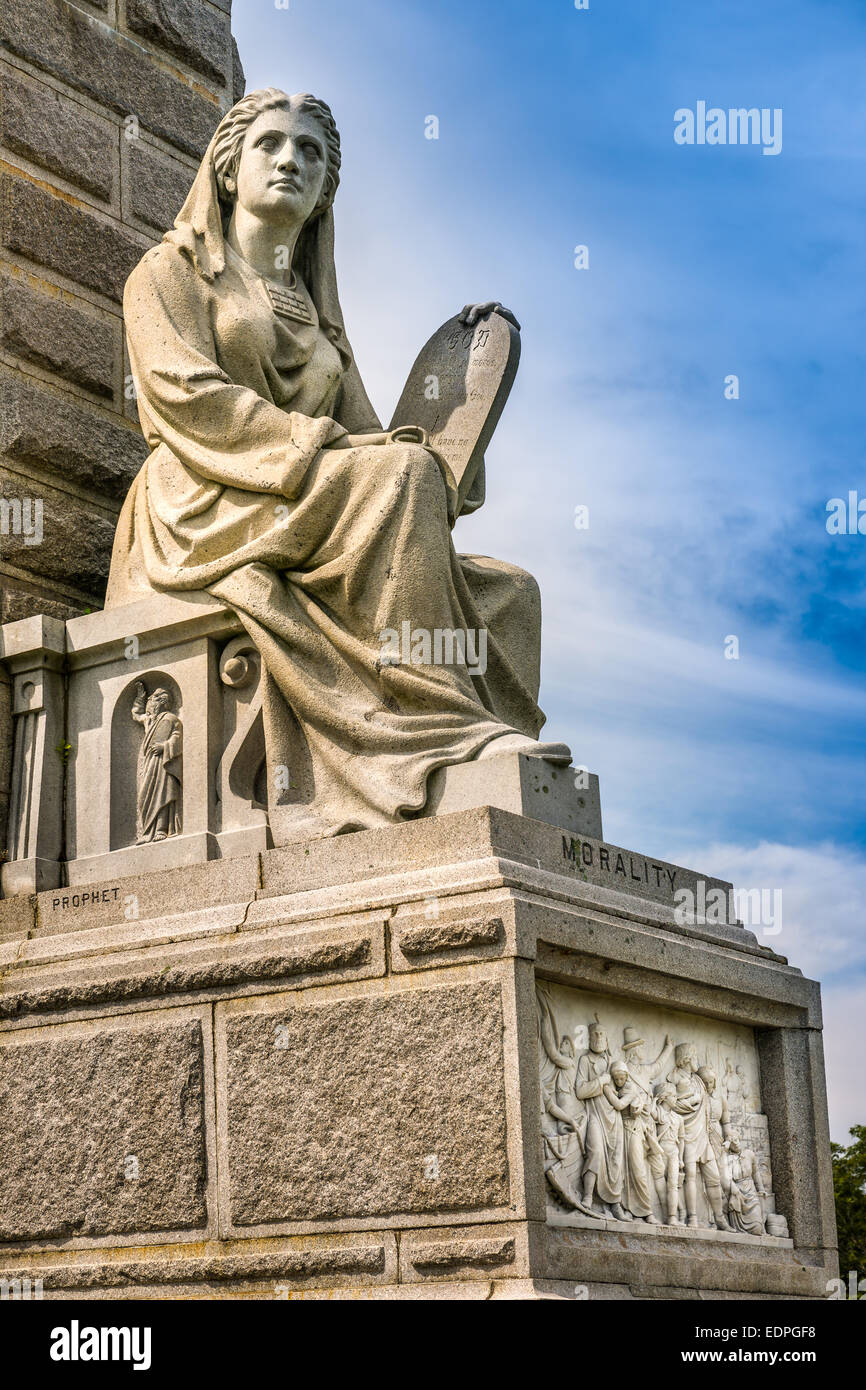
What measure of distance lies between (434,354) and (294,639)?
6.14ft

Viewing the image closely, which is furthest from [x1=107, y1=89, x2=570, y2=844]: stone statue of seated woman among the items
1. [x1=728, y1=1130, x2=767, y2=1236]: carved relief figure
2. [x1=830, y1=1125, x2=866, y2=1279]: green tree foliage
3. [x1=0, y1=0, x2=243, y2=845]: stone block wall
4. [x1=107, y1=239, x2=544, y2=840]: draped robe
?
[x1=830, y1=1125, x2=866, y2=1279]: green tree foliage

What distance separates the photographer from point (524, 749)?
6570 millimetres

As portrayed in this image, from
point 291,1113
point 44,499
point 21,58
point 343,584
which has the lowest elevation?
point 291,1113

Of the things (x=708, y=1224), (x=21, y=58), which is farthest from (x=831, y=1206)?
(x=21, y=58)

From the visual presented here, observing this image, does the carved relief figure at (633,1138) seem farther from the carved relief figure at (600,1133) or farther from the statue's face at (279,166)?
the statue's face at (279,166)

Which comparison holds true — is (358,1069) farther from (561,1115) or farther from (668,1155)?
(668,1155)

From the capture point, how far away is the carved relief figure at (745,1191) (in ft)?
22.7

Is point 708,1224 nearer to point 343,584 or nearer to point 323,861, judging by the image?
point 323,861

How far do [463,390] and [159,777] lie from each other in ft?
7.00

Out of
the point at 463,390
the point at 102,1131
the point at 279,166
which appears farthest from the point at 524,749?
the point at 279,166

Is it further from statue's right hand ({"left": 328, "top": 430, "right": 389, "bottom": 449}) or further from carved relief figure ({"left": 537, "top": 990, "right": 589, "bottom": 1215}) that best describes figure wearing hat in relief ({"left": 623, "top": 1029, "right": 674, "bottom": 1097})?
statue's right hand ({"left": 328, "top": 430, "right": 389, "bottom": 449})

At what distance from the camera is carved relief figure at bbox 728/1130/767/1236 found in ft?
22.7

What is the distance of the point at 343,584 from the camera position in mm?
6969

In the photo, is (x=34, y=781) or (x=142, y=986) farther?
(x=34, y=781)
